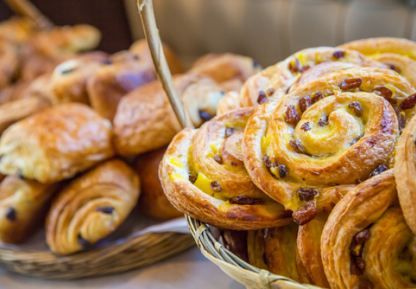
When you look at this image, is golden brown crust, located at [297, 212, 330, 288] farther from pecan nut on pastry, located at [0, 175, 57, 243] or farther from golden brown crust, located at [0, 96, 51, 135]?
golden brown crust, located at [0, 96, 51, 135]

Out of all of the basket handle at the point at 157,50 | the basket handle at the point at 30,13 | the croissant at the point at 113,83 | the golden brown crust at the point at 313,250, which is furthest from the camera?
the basket handle at the point at 30,13

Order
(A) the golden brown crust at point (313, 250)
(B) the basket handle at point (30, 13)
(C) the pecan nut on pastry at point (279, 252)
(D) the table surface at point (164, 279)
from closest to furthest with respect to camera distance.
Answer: (A) the golden brown crust at point (313, 250)
(C) the pecan nut on pastry at point (279, 252)
(D) the table surface at point (164, 279)
(B) the basket handle at point (30, 13)

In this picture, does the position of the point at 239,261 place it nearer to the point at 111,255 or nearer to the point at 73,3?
the point at 111,255

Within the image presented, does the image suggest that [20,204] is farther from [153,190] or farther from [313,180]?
[313,180]

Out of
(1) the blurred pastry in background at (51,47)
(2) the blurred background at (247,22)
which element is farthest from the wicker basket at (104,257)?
(1) the blurred pastry in background at (51,47)

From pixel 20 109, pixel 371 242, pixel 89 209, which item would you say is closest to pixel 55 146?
pixel 89 209

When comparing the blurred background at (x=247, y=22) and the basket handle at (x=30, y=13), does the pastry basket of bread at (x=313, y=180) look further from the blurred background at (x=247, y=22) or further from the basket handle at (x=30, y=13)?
the basket handle at (x=30, y=13)

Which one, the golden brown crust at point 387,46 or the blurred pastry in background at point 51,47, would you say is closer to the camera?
the golden brown crust at point 387,46

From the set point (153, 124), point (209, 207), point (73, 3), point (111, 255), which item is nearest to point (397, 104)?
point (209, 207)
